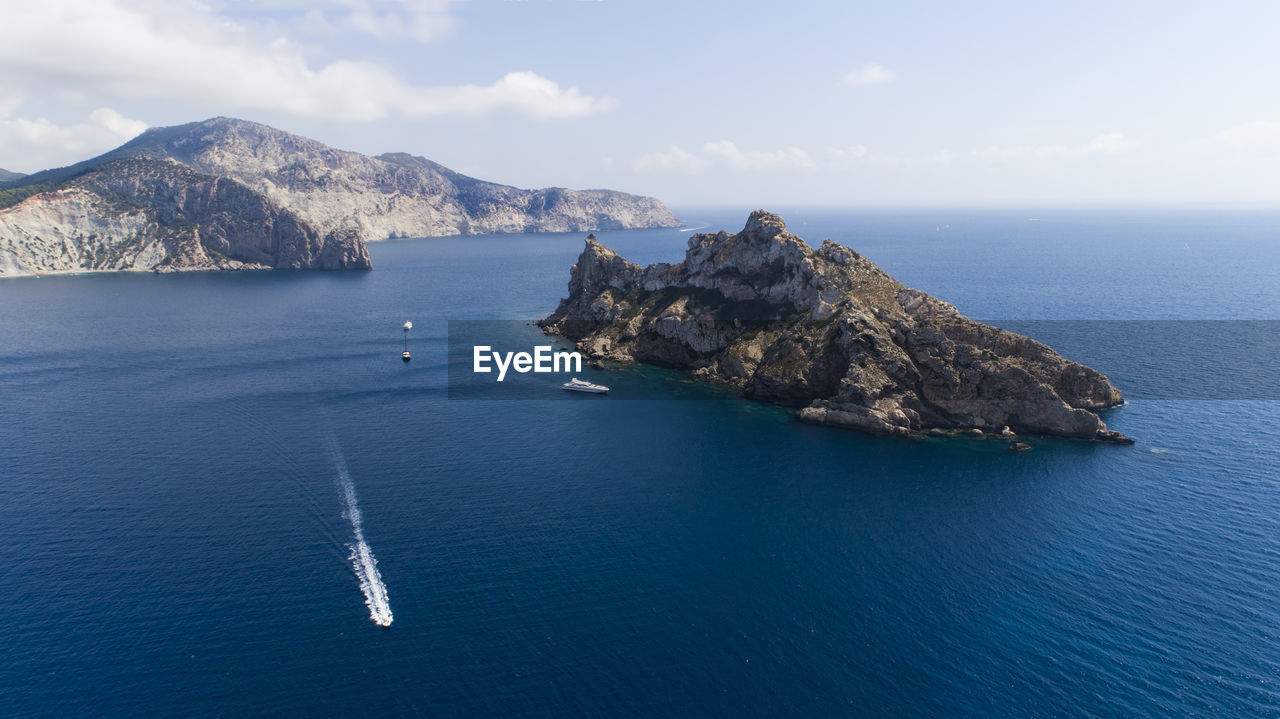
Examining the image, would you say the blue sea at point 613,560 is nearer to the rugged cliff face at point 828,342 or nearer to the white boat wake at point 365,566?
the white boat wake at point 365,566

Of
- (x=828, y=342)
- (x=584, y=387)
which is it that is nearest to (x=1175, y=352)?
(x=828, y=342)

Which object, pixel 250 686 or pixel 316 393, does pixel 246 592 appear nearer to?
pixel 250 686

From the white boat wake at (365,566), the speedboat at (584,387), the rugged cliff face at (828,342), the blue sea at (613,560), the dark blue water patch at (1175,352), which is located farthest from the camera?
the speedboat at (584,387)

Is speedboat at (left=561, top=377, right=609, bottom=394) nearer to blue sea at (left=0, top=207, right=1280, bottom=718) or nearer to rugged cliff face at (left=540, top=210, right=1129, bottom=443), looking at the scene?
blue sea at (left=0, top=207, right=1280, bottom=718)

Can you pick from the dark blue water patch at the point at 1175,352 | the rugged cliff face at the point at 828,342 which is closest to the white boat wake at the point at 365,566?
the rugged cliff face at the point at 828,342

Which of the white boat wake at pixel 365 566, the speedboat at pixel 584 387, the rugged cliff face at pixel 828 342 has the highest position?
the rugged cliff face at pixel 828 342

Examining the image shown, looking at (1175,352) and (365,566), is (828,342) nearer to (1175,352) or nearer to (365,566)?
(1175,352)
